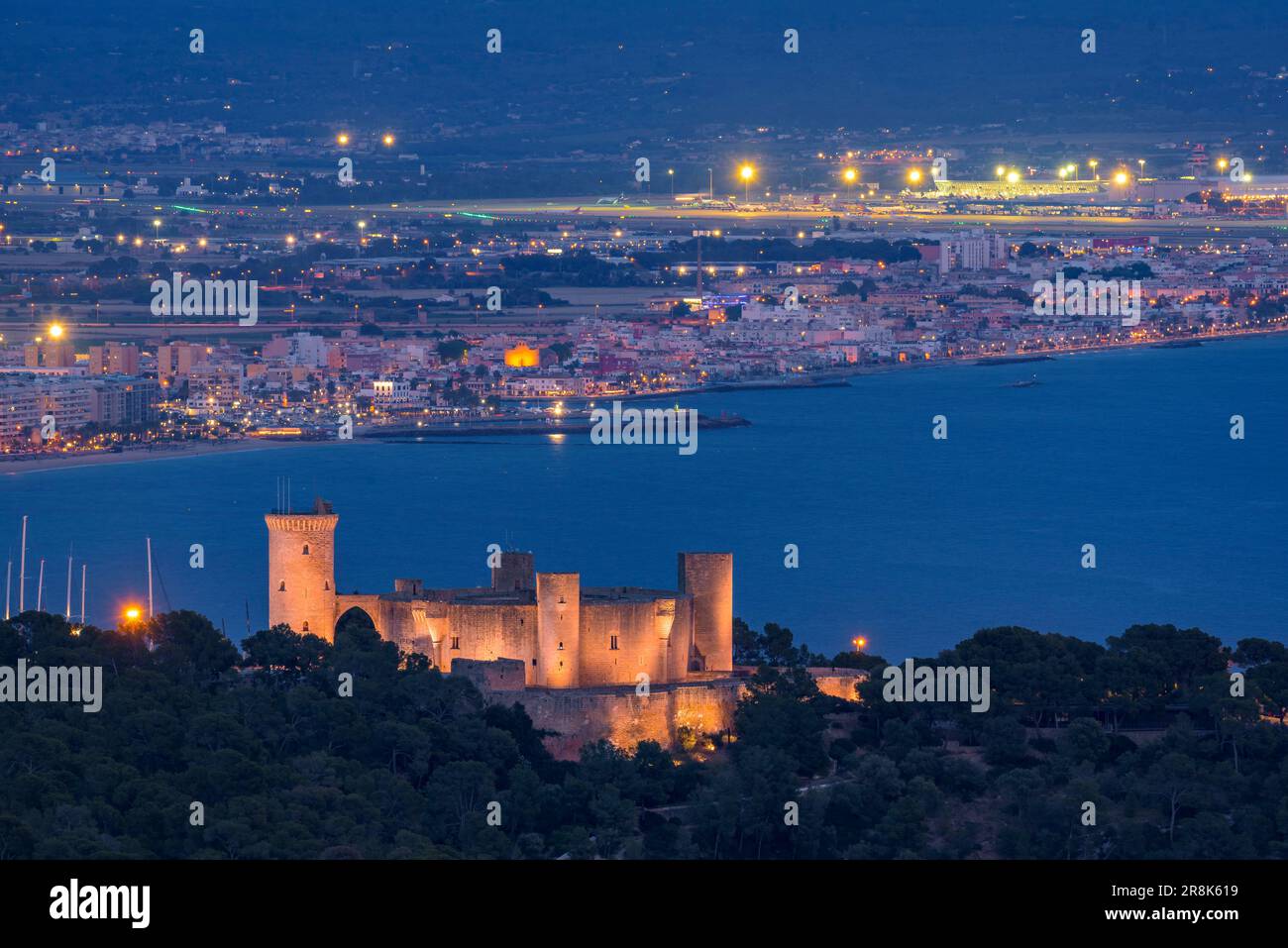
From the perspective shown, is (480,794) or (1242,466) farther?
(1242,466)

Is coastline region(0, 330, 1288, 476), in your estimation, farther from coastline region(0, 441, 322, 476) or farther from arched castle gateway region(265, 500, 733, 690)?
arched castle gateway region(265, 500, 733, 690)

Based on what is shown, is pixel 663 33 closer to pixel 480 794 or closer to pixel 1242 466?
pixel 1242 466

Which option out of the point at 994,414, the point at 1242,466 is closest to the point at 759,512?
the point at 1242,466
